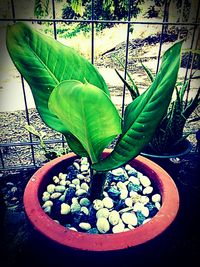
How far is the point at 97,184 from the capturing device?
71 cm

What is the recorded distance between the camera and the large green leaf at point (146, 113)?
47 cm

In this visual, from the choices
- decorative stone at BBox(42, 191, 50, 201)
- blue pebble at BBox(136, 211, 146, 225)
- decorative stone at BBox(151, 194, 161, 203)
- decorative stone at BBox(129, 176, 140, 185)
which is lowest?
blue pebble at BBox(136, 211, 146, 225)

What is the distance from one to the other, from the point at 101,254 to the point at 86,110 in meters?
0.32

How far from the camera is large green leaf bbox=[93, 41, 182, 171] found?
47cm

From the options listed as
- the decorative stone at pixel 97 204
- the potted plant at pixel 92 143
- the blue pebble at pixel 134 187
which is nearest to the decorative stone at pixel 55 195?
the potted plant at pixel 92 143

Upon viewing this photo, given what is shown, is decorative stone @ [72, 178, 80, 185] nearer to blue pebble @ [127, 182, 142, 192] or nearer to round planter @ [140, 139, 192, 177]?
blue pebble @ [127, 182, 142, 192]

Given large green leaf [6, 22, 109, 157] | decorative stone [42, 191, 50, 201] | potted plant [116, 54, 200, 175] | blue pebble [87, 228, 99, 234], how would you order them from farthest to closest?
potted plant [116, 54, 200, 175]
decorative stone [42, 191, 50, 201]
blue pebble [87, 228, 99, 234]
large green leaf [6, 22, 109, 157]

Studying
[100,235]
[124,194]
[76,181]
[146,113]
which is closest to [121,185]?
[124,194]

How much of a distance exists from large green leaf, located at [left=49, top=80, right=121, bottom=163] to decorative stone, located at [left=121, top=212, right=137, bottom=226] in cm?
28

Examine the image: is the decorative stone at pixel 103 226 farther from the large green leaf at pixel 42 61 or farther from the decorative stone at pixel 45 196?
the large green leaf at pixel 42 61

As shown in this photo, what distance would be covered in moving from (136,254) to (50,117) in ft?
1.21

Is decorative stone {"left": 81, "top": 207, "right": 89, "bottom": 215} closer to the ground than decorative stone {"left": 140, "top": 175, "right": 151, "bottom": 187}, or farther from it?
closer to the ground

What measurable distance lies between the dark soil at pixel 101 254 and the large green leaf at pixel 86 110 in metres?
0.26

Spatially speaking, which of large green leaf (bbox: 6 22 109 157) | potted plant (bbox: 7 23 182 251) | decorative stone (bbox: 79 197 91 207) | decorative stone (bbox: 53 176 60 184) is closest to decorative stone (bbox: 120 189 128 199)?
potted plant (bbox: 7 23 182 251)
